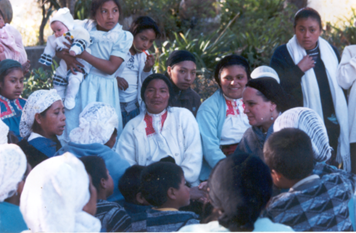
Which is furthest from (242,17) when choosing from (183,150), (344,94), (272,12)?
(183,150)

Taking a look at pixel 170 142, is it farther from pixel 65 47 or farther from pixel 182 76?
pixel 65 47

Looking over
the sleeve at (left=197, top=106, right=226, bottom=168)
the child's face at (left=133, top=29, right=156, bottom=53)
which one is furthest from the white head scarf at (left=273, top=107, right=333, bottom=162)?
the child's face at (left=133, top=29, right=156, bottom=53)

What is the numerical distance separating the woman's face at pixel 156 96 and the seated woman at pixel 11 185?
143 cm

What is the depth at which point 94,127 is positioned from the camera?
116 inches

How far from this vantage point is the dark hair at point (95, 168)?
7.90 feet

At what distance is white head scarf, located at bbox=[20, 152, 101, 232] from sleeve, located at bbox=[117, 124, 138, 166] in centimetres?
145

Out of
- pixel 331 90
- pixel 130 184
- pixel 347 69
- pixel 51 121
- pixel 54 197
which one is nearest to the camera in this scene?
pixel 54 197

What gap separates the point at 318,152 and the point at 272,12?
1000 cm

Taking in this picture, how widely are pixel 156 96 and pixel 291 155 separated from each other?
1.51m

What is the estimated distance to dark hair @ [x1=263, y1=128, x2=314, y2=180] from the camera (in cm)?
216

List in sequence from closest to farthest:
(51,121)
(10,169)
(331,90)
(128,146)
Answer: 1. (10,169)
2. (51,121)
3. (128,146)
4. (331,90)

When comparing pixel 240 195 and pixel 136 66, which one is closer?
pixel 240 195

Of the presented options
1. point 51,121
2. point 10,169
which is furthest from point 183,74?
point 10,169

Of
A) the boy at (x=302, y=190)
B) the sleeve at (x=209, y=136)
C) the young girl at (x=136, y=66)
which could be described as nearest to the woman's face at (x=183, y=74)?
the young girl at (x=136, y=66)
